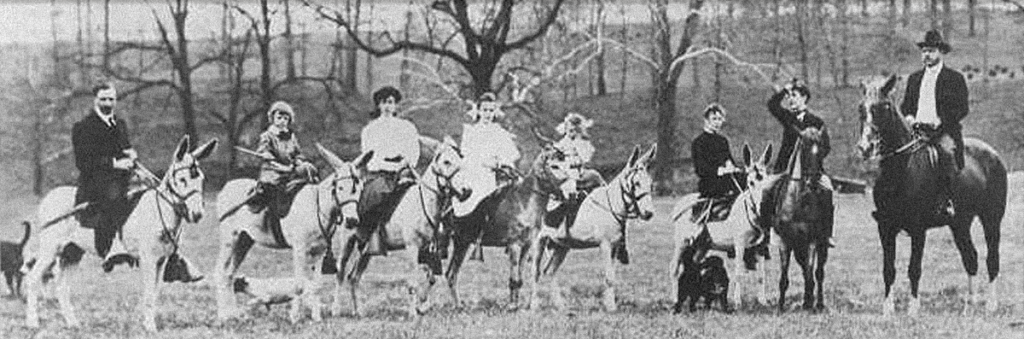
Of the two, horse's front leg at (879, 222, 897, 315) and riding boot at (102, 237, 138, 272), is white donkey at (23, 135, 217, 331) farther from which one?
horse's front leg at (879, 222, 897, 315)

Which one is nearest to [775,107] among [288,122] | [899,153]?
[899,153]

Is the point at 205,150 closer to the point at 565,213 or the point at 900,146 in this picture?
the point at 565,213

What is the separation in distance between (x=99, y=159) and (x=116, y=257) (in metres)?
0.69

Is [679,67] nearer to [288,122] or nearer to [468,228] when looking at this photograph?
[468,228]

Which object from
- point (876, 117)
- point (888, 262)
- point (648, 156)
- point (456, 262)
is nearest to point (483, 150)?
point (456, 262)

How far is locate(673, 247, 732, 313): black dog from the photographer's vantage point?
31.7 feet

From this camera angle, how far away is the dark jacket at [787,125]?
32.3 ft

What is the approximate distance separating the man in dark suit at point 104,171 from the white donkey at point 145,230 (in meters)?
0.07

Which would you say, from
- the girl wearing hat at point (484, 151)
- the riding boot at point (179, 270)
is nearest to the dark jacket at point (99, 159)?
the riding boot at point (179, 270)

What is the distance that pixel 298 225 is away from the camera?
9609 millimetres

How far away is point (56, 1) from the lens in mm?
10430

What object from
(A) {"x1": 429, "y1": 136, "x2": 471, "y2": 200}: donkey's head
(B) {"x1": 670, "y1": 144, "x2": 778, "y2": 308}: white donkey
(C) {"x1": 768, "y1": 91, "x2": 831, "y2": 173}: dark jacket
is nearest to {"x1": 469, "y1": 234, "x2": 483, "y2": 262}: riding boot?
(A) {"x1": 429, "y1": 136, "x2": 471, "y2": 200}: donkey's head

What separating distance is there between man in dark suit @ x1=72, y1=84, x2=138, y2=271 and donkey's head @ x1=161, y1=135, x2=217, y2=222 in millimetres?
346

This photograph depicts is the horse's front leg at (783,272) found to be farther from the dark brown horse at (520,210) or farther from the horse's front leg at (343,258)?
the horse's front leg at (343,258)
